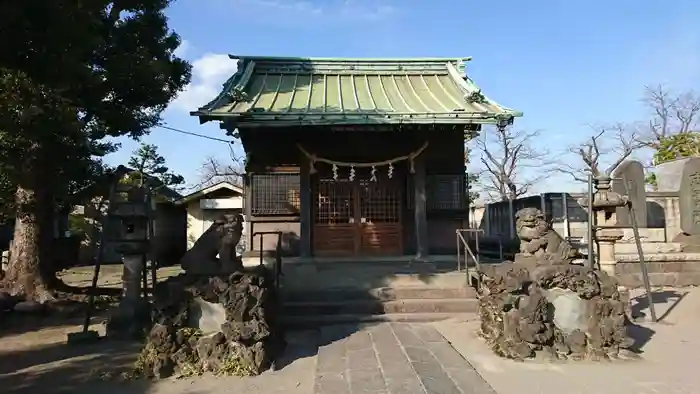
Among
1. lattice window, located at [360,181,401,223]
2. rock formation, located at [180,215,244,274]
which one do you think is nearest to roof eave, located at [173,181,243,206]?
lattice window, located at [360,181,401,223]

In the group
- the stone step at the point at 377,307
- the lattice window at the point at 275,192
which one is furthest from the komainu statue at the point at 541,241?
the lattice window at the point at 275,192

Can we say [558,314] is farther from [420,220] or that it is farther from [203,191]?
[203,191]

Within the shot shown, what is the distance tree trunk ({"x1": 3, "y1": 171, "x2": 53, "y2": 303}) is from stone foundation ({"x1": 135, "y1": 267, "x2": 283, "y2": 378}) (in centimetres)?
637

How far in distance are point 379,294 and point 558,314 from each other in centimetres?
328

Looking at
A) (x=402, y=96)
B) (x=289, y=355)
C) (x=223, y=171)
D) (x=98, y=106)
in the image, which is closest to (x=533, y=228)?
(x=289, y=355)

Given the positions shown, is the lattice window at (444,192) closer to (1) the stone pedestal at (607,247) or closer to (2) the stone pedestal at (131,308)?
(1) the stone pedestal at (607,247)

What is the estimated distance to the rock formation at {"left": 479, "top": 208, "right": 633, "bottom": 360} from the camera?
623 cm

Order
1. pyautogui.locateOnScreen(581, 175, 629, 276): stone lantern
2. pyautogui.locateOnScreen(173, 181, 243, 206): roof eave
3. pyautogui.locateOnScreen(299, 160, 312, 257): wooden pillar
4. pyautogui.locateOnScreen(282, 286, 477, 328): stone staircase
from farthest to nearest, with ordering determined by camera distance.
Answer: pyautogui.locateOnScreen(173, 181, 243, 206): roof eave → pyautogui.locateOnScreen(299, 160, 312, 257): wooden pillar → pyautogui.locateOnScreen(581, 175, 629, 276): stone lantern → pyautogui.locateOnScreen(282, 286, 477, 328): stone staircase

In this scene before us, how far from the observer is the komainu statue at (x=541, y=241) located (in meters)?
6.91

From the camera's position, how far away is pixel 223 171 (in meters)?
47.4

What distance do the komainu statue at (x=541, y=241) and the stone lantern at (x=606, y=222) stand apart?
2.08 metres

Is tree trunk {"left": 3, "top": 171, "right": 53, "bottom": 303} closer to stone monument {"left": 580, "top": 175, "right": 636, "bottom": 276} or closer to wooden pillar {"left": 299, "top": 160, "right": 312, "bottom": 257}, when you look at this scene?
wooden pillar {"left": 299, "top": 160, "right": 312, "bottom": 257}

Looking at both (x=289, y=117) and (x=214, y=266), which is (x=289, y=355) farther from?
(x=289, y=117)

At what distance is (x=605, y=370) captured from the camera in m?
5.78
